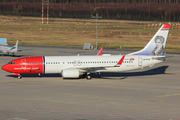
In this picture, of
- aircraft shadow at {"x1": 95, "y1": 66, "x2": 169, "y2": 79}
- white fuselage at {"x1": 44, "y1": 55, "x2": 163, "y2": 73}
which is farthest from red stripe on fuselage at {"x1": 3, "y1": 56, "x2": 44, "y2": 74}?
aircraft shadow at {"x1": 95, "y1": 66, "x2": 169, "y2": 79}

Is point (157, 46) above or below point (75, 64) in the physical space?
above

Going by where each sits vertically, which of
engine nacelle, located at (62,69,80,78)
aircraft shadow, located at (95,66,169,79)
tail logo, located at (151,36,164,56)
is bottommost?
aircraft shadow, located at (95,66,169,79)

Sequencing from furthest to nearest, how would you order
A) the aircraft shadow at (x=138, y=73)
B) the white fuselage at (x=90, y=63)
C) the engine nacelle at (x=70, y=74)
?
the aircraft shadow at (x=138, y=73) < the white fuselage at (x=90, y=63) < the engine nacelle at (x=70, y=74)

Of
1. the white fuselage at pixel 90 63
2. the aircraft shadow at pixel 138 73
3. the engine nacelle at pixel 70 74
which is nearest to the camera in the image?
the engine nacelle at pixel 70 74

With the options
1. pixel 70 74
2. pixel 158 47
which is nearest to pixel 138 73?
pixel 158 47

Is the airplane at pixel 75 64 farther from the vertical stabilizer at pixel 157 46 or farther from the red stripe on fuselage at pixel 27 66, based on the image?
the vertical stabilizer at pixel 157 46

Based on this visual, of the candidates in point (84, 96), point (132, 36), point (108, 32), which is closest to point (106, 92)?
point (84, 96)

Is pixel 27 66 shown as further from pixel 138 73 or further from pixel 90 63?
pixel 138 73

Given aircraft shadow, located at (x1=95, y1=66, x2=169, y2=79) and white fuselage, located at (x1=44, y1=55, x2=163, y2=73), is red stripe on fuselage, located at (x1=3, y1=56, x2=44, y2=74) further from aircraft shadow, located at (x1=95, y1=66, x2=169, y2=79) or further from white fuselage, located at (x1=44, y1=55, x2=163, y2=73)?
aircraft shadow, located at (x1=95, y1=66, x2=169, y2=79)

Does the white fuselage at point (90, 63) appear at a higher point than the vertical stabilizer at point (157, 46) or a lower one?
lower

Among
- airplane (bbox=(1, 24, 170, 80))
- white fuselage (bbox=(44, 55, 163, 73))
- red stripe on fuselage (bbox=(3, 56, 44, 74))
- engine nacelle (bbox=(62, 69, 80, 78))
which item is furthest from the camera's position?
white fuselage (bbox=(44, 55, 163, 73))

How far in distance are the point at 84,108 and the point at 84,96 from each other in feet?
20.9

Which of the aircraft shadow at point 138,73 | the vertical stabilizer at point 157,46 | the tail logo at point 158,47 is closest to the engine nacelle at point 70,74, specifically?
the aircraft shadow at point 138,73

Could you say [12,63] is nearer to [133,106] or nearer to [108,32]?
[133,106]
